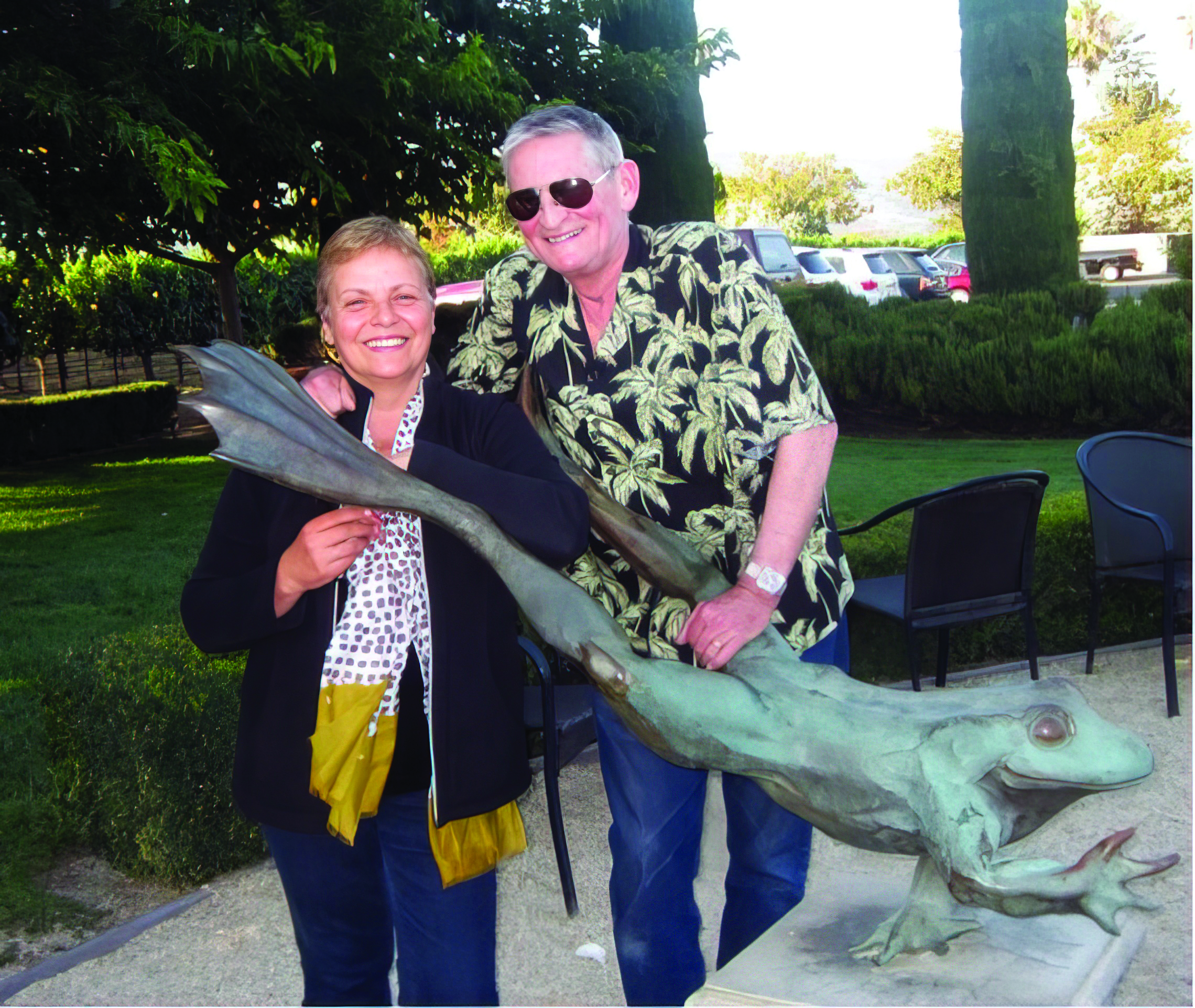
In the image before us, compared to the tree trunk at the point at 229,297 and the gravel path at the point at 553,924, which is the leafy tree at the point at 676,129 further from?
the gravel path at the point at 553,924

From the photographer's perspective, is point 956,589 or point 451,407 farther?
point 956,589

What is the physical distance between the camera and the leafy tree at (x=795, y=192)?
54281 mm

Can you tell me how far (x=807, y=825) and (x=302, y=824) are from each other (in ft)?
3.58

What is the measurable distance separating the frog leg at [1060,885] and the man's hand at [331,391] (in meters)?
1.21

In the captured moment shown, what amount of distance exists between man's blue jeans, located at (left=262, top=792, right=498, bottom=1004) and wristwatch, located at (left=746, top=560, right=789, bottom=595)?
709 millimetres

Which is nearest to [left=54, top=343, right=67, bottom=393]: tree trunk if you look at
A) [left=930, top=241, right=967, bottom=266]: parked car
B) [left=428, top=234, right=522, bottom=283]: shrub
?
[left=428, top=234, right=522, bottom=283]: shrub

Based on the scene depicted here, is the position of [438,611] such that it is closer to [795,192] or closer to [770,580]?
[770,580]

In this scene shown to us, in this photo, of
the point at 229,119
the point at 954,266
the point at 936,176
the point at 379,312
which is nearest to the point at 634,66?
the point at 229,119

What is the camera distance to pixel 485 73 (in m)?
8.59

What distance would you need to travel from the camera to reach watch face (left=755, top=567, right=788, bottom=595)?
6.91 ft

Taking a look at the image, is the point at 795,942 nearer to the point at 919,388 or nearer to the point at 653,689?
the point at 653,689

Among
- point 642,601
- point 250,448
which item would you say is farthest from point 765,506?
point 250,448

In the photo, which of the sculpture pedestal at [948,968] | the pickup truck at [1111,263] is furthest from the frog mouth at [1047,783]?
the pickup truck at [1111,263]

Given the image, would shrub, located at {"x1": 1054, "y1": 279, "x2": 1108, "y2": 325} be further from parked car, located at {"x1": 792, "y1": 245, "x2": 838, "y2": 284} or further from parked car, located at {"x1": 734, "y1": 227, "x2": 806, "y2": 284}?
parked car, located at {"x1": 792, "y1": 245, "x2": 838, "y2": 284}
